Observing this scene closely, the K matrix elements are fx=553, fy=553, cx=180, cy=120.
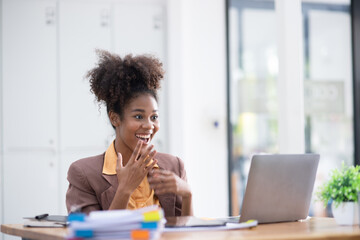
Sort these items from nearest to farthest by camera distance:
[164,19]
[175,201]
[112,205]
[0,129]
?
[112,205] < [175,201] < [0,129] < [164,19]

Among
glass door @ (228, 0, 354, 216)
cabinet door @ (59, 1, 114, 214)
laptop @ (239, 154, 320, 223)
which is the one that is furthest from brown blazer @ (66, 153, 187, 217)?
glass door @ (228, 0, 354, 216)

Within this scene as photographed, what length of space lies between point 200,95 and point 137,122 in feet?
8.80

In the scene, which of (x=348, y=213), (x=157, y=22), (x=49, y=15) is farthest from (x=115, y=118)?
(x=157, y=22)

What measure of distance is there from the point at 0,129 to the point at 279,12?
238 cm

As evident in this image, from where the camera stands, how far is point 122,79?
2438mm

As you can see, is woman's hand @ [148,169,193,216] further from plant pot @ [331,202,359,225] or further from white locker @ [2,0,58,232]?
white locker @ [2,0,58,232]

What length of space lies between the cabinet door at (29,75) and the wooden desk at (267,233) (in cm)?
243

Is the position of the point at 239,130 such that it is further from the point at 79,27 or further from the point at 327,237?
the point at 327,237

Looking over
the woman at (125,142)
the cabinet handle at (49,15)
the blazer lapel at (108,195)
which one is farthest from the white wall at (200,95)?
the blazer lapel at (108,195)

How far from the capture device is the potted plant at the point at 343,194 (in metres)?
2.04

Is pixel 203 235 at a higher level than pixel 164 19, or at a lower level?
lower

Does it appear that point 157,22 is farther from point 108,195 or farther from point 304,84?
point 108,195

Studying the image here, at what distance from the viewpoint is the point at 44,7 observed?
181 inches

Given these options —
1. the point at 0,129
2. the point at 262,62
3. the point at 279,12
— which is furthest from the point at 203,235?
the point at 262,62
